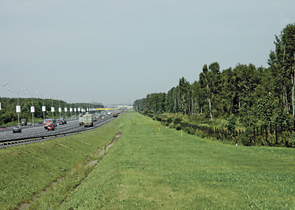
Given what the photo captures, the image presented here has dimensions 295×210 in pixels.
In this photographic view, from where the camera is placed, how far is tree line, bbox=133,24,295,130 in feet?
141

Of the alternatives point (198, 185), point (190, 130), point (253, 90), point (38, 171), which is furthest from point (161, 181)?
point (253, 90)

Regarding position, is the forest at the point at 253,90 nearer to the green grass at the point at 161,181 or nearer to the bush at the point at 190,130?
the bush at the point at 190,130

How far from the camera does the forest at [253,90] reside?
139 ft

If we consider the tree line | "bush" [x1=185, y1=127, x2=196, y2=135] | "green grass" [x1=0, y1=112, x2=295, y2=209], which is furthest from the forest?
"green grass" [x1=0, y1=112, x2=295, y2=209]

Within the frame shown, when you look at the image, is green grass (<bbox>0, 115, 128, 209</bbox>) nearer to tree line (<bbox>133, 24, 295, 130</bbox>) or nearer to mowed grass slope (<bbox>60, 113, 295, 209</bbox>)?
mowed grass slope (<bbox>60, 113, 295, 209</bbox>)

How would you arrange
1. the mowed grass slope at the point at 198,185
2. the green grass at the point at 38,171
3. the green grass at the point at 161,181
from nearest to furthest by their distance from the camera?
the mowed grass slope at the point at 198,185, the green grass at the point at 161,181, the green grass at the point at 38,171

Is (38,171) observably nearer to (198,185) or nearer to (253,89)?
(198,185)

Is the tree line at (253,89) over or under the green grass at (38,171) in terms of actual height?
over

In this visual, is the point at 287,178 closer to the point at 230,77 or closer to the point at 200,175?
the point at 200,175

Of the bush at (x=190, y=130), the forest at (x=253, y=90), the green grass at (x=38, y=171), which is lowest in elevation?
the green grass at (x=38, y=171)

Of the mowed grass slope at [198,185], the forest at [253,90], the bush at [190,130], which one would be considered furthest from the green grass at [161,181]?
the bush at [190,130]

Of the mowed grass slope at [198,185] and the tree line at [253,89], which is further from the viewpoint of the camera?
the tree line at [253,89]

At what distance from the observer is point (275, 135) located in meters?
32.0

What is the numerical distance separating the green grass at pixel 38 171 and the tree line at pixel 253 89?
1101 inches
